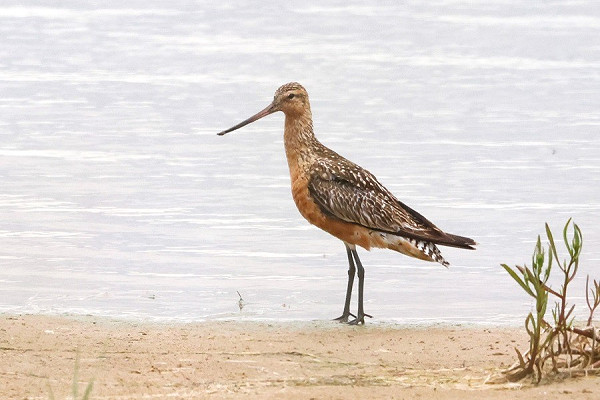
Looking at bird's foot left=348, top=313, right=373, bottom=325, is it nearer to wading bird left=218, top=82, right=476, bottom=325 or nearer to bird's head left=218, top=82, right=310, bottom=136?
wading bird left=218, top=82, right=476, bottom=325

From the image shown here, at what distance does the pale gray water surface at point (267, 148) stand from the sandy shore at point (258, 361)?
713mm

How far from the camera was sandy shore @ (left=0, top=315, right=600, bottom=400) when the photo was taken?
7246 mm

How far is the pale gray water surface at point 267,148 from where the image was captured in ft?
35.2

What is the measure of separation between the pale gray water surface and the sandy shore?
71cm

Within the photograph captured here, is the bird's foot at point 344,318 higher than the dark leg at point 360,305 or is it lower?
lower

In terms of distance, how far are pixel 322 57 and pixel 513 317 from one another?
11.1m

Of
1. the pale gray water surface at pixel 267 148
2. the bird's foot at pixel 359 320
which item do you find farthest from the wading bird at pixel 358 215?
the pale gray water surface at pixel 267 148

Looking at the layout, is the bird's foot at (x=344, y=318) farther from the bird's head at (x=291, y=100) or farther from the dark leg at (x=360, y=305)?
the bird's head at (x=291, y=100)

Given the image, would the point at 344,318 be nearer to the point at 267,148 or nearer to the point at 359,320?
the point at 359,320

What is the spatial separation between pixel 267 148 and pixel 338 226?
5.19 m

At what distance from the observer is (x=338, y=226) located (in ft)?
33.4

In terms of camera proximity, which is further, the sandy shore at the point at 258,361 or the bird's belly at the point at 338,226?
the bird's belly at the point at 338,226

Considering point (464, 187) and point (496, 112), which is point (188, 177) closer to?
point (464, 187)

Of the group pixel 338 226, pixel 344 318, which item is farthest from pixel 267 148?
pixel 344 318
